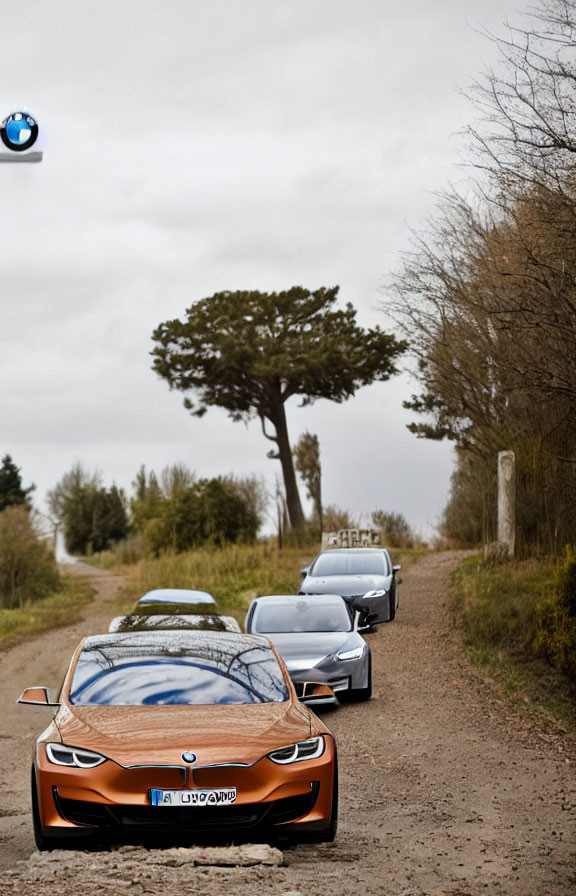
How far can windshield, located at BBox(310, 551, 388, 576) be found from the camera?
26.2 m

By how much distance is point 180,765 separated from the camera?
7637 mm

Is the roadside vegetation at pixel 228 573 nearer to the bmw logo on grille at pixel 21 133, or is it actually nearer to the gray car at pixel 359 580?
the gray car at pixel 359 580

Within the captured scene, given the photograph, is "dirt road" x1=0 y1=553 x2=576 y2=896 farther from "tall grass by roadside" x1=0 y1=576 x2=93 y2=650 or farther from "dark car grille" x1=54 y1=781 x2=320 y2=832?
"tall grass by roadside" x1=0 y1=576 x2=93 y2=650

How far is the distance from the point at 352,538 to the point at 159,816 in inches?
1382

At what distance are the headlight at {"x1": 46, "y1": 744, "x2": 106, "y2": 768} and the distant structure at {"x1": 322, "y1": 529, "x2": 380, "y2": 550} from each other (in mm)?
34213

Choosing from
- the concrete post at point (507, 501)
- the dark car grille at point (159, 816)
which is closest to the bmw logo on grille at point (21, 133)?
the dark car grille at point (159, 816)

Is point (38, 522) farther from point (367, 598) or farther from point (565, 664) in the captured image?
point (565, 664)

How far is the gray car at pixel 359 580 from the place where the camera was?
81.5ft

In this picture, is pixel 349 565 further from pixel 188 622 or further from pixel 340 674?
pixel 188 622

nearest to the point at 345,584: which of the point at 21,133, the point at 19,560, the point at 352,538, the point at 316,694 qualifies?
the point at 21,133

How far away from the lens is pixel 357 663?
16.3 metres

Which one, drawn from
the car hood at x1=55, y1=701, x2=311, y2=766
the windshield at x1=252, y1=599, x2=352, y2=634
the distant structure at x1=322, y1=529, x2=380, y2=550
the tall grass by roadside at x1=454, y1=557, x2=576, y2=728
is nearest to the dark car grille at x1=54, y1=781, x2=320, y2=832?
the car hood at x1=55, y1=701, x2=311, y2=766

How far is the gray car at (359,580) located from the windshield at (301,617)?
5.74m

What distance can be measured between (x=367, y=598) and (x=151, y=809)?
57.2 ft
